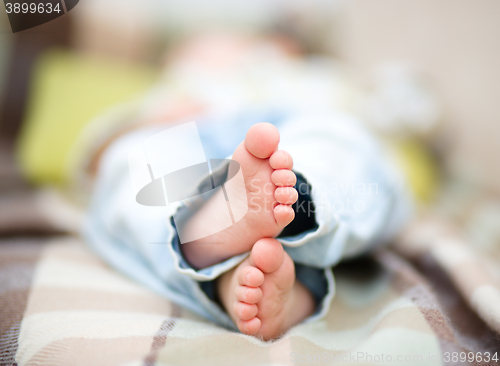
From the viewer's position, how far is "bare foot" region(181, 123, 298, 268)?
0.29 metres

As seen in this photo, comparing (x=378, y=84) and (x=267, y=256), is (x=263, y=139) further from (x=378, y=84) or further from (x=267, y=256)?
(x=378, y=84)

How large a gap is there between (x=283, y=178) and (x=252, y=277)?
Answer: 91 mm

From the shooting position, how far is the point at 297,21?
1300 mm

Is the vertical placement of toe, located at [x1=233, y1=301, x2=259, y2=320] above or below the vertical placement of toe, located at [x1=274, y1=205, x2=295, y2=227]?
below

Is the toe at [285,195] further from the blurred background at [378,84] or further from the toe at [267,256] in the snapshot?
the blurred background at [378,84]

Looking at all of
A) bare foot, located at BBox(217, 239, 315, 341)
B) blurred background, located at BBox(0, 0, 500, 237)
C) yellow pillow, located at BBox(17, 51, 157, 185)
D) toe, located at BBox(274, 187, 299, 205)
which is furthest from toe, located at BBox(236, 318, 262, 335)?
yellow pillow, located at BBox(17, 51, 157, 185)

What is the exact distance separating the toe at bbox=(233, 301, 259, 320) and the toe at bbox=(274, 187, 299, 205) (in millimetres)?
100

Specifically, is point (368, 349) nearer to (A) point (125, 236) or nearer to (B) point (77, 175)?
(A) point (125, 236)

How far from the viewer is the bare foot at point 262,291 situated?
298mm

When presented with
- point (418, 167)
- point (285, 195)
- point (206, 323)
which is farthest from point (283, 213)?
point (418, 167)

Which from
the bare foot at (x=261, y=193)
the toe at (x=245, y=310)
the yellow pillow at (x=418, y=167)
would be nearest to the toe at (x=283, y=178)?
the bare foot at (x=261, y=193)

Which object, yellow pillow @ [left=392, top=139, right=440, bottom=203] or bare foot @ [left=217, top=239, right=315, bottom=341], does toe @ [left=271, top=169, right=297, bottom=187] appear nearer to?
bare foot @ [left=217, top=239, right=315, bottom=341]

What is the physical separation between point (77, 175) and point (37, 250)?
276mm

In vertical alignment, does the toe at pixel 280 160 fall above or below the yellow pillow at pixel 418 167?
above
